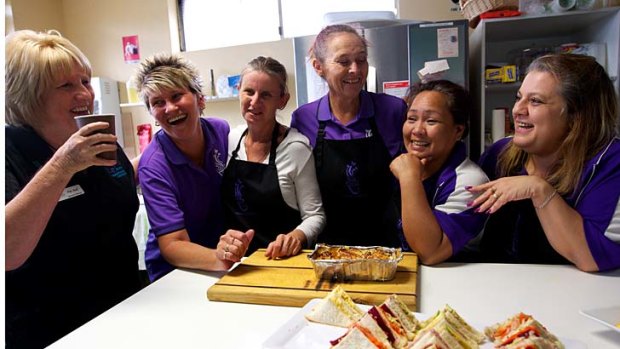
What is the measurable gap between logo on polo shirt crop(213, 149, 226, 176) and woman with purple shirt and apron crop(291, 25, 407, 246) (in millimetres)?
399

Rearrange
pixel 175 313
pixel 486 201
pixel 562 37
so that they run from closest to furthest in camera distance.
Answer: pixel 175 313
pixel 486 201
pixel 562 37

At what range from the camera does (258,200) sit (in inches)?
69.2

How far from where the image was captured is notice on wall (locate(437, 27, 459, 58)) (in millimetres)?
2979

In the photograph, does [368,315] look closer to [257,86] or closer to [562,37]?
[257,86]

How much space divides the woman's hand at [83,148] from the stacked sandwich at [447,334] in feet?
A: 3.20

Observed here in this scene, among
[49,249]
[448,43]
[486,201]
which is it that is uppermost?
[448,43]

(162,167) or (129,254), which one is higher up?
(162,167)

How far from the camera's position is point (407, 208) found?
1.45 m

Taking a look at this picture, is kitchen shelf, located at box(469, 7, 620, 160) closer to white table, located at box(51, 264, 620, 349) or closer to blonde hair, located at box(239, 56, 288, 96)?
blonde hair, located at box(239, 56, 288, 96)

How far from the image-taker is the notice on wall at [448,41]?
9.77 ft

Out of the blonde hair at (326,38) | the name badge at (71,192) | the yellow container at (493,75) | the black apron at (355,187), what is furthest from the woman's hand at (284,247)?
the yellow container at (493,75)

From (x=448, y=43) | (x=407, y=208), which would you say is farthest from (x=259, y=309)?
(x=448, y=43)

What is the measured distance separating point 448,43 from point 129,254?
8.12ft

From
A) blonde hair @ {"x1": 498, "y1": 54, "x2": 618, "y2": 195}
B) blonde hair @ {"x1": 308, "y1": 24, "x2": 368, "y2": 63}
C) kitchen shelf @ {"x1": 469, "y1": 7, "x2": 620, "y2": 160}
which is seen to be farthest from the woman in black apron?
kitchen shelf @ {"x1": 469, "y1": 7, "x2": 620, "y2": 160}
